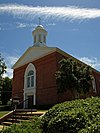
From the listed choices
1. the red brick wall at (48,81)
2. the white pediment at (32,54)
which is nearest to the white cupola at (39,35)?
the white pediment at (32,54)

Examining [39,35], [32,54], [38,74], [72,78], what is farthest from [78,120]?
[39,35]

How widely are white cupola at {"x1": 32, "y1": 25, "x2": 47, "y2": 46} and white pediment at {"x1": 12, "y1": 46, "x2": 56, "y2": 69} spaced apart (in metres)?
1.77

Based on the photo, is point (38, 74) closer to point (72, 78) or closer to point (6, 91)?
point (72, 78)

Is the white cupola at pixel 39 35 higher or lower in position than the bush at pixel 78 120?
higher

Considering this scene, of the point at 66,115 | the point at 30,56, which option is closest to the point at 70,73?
the point at 30,56

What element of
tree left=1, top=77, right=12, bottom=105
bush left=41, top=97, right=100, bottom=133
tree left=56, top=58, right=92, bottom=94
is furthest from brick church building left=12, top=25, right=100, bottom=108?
bush left=41, top=97, right=100, bottom=133

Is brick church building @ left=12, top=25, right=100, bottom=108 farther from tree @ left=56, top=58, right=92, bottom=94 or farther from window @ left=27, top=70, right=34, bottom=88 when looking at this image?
tree @ left=56, top=58, right=92, bottom=94

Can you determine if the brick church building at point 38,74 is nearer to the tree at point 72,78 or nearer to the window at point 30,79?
the window at point 30,79

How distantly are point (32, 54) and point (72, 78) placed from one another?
38.6 ft

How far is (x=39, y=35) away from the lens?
3428cm

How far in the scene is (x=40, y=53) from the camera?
102ft

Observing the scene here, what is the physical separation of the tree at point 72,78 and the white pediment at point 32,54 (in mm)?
5127

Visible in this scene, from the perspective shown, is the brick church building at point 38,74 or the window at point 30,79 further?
the window at point 30,79

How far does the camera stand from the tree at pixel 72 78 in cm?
2305
